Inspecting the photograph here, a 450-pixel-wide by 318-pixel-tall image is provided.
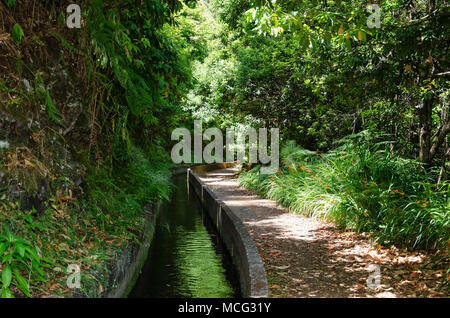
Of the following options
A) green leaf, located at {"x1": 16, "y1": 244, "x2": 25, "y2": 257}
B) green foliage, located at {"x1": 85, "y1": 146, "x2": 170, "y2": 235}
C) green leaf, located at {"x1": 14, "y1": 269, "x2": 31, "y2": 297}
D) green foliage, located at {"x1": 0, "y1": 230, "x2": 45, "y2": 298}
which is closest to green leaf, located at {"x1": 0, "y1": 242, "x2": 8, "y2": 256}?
green foliage, located at {"x1": 0, "y1": 230, "x2": 45, "y2": 298}

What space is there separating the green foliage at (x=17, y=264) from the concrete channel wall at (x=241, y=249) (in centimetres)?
232

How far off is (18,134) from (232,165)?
2872cm

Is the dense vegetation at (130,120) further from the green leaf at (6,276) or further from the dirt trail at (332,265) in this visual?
the dirt trail at (332,265)

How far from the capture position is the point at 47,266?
4.01m

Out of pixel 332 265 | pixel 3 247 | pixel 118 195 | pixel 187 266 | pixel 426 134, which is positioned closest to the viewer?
pixel 3 247

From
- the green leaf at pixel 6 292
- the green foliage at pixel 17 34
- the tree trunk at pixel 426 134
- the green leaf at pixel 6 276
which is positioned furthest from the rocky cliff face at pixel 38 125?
the tree trunk at pixel 426 134

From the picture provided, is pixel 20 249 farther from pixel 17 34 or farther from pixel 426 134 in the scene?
pixel 426 134

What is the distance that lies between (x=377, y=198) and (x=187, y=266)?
3849 millimetres

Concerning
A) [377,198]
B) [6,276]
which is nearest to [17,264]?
[6,276]

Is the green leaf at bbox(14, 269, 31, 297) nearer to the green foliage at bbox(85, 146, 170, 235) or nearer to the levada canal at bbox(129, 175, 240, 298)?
the green foliage at bbox(85, 146, 170, 235)

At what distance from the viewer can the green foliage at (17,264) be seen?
3367 mm

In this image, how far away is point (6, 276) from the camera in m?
3.35
